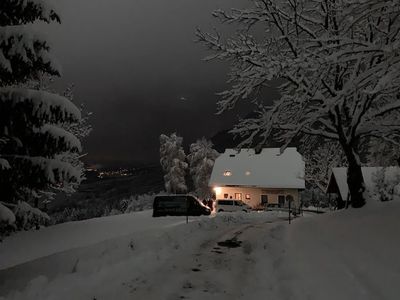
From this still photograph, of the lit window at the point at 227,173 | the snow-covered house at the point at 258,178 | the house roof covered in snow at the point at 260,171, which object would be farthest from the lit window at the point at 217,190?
the lit window at the point at 227,173

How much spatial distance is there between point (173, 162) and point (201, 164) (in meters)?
4.99

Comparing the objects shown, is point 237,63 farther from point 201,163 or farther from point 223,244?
point 201,163

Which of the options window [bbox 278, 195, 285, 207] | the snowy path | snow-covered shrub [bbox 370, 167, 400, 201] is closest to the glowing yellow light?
window [bbox 278, 195, 285, 207]

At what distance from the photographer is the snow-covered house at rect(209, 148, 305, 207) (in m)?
60.9

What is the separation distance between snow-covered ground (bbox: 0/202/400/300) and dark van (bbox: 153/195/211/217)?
1193cm

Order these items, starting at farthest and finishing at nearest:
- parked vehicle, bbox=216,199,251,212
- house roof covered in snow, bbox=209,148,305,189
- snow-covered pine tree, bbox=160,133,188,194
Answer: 1. snow-covered pine tree, bbox=160,133,188,194
2. house roof covered in snow, bbox=209,148,305,189
3. parked vehicle, bbox=216,199,251,212

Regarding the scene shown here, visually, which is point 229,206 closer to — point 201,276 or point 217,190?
point 217,190

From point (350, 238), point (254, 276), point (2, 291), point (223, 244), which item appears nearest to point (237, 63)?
point (223, 244)

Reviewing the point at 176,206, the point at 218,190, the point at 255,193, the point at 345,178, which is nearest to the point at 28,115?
the point at 176,206

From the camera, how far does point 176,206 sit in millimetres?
28219

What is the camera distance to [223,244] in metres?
15.5

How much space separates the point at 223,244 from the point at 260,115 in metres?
6.95

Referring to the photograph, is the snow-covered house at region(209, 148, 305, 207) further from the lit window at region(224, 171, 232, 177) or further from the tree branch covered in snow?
the tree branch covered in snow

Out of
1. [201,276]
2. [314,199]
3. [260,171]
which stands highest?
[260,171]
